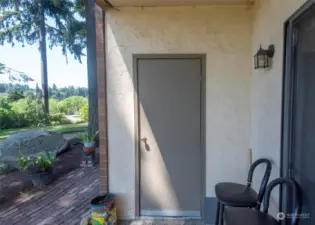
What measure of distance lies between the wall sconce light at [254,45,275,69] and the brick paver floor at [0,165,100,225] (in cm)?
269

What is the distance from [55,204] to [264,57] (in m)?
3.28

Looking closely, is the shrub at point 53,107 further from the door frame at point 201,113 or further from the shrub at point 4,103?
the door frame at point 201,113

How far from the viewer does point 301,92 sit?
5.23 ft

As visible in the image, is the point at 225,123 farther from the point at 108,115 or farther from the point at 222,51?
the point at 108,115

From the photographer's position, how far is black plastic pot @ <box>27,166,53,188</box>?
4031mm

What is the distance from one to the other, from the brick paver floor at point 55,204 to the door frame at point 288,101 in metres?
2.39

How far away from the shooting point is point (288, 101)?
176 centimetres

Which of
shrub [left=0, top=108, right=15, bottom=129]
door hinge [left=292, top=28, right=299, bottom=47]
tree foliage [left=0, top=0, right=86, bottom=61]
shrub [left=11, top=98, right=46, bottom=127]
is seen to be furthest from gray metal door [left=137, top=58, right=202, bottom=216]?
shrub [left=0, top=108, right=15, bottom=129]

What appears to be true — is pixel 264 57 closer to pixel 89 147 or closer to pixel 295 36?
pixel 295 36

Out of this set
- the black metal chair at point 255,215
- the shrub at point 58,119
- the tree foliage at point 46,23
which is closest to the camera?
the black metal chair at point 255,215

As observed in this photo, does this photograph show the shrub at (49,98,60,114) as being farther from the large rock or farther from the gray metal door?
the gray metal door

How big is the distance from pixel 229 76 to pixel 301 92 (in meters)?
1.24

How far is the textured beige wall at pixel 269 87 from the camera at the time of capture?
1.89m

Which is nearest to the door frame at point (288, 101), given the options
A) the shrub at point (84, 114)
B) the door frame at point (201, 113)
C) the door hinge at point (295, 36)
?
the door hinge at point (295, 36)
